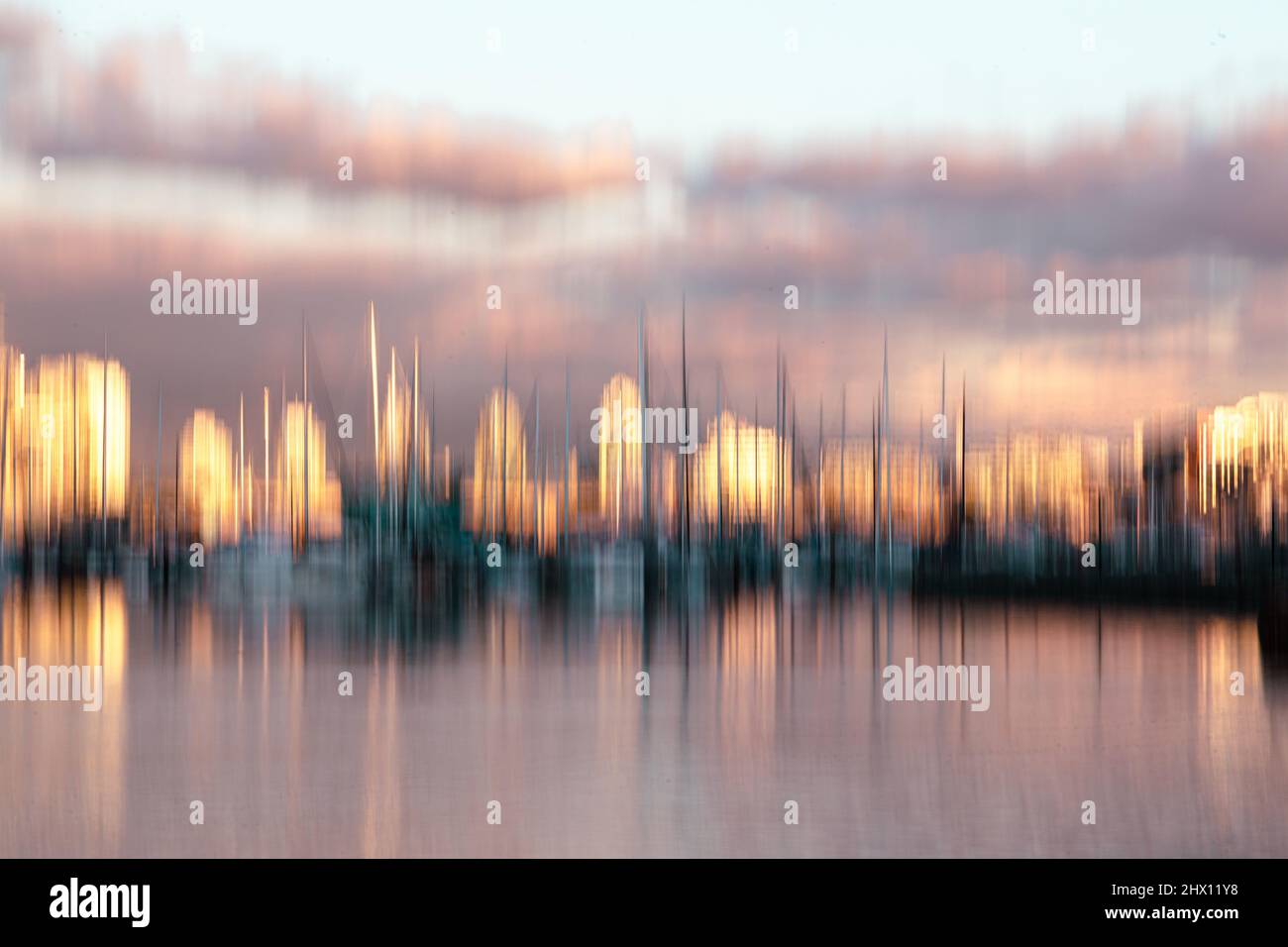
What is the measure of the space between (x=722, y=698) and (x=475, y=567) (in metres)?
50.8

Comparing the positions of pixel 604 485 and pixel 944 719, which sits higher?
pixel 604 485

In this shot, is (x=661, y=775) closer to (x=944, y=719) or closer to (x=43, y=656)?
(x=944, y=719)

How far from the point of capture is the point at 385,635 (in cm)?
4700

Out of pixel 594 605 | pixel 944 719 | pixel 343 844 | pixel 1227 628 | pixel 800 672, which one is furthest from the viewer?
pixel 594 605

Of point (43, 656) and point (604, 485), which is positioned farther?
point (604, 485)

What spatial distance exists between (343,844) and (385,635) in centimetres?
2793

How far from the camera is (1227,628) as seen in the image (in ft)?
180

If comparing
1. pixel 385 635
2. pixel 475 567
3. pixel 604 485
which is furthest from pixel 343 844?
pixel 475 567

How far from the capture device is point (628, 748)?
26562mm

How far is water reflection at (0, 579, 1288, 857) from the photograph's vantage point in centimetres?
2016

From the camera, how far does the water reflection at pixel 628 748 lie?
20156mm
